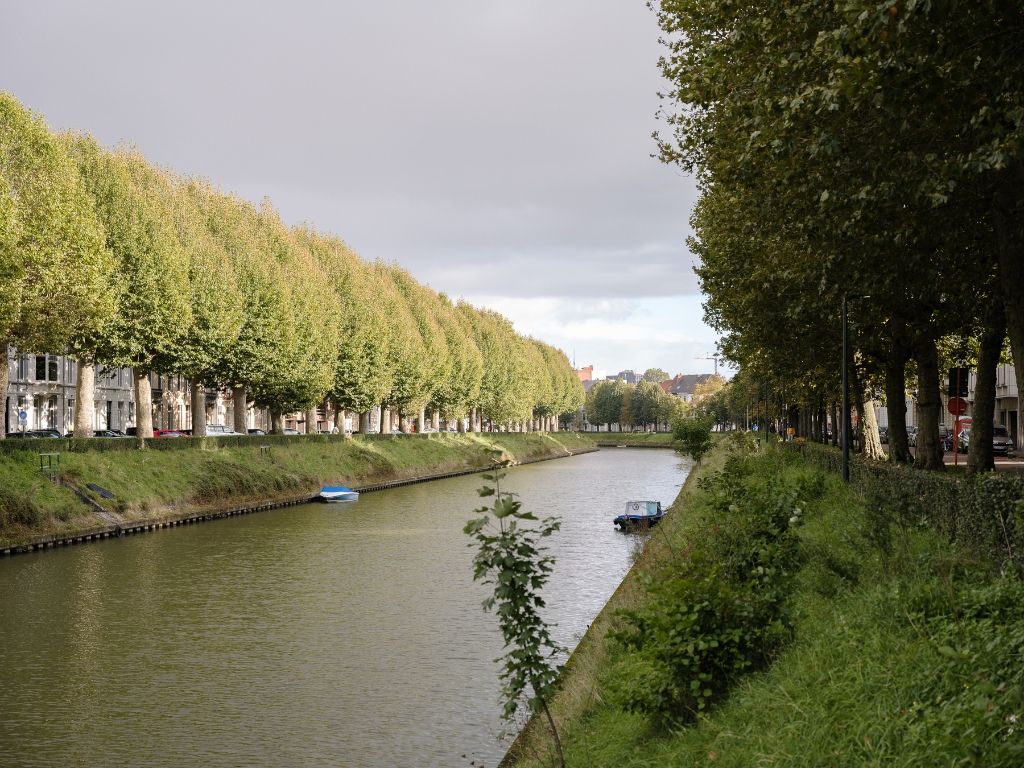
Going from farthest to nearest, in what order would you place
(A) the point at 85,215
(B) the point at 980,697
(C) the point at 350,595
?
(A) the point at 85,215, (C) the point at 350,595, (B) the point at 980,697

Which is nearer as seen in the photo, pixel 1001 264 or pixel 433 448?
pixel 1001 264

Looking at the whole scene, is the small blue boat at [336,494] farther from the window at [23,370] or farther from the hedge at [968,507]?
the hedge at [968,507]

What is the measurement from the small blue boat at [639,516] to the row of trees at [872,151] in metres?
12.3

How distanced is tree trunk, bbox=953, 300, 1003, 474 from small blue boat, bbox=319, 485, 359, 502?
3533 centimetres

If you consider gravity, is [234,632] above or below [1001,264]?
below

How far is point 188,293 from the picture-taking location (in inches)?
1944

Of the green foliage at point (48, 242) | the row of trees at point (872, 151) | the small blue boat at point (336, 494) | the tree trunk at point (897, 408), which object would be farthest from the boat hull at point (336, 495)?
the row of trees at point (872, 151)

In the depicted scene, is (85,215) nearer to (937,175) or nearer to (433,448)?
(937,175)

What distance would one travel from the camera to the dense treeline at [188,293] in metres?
39.2

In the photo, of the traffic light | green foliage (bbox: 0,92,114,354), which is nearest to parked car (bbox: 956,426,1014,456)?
the traffic light

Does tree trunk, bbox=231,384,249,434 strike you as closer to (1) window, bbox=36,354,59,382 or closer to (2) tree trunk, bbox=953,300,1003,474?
(1) window, bbox=36,354,59,382

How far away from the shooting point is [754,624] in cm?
1097

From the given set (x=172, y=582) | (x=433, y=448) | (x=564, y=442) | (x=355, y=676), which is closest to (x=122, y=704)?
(x=355, y=676)

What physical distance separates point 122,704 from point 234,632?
18.3 feet
